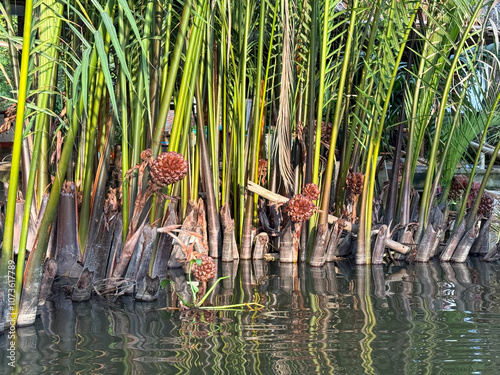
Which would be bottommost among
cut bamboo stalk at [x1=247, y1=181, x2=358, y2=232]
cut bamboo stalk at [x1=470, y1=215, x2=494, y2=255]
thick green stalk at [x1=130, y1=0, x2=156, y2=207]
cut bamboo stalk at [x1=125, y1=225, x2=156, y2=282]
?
cut bamboo stalk at [x1=125, y1=225, x2=156, y2=282]

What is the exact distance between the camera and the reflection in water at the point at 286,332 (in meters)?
1.54

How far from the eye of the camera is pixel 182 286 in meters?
2.69

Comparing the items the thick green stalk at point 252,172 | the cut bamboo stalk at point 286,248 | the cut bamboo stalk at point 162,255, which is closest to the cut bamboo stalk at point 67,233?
the cut bamboo stalk at point 162,255

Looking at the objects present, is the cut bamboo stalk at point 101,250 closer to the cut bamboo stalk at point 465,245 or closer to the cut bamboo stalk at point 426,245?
the cut bamboo stalk at point 426,245

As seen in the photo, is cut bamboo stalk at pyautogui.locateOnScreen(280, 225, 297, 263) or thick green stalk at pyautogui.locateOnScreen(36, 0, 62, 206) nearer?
thick green stalk at pyautogui.locateOnScreen(36, 0, 62, 206)

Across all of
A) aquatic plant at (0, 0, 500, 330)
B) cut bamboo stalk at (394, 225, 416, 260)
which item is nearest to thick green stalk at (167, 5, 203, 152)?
aquatic plant at (0, 0, 500, 330)

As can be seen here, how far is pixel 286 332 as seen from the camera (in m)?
1.88

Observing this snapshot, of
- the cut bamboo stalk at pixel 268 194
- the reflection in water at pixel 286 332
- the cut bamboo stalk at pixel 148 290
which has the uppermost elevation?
the cut bamboo stalk at pixel 268 194

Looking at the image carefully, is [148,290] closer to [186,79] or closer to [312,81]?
[186,79]

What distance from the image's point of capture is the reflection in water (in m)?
1.54

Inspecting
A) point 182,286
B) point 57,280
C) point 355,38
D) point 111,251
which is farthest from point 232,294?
point 355,38

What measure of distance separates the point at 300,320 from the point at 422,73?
1745 mm

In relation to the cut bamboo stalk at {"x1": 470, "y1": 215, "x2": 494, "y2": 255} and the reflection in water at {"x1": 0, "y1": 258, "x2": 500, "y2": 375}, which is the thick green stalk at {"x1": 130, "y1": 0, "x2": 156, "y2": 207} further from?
the cut bamboo stalk at {"x1": 470, "y1": 215, "x2": 494, "y2": 255}

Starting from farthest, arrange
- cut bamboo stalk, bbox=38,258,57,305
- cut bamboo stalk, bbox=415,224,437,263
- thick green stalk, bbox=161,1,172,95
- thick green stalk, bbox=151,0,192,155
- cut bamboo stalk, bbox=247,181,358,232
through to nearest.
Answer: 1. cut bamboo stalk, bbox=415,224,437,263
2. cut bamboo stalk, bbox=247,181,358,232
3. thick green stalk, bbox=161,1,172,95
4. thick green stalk, bbox=151,0,192,155
5. cut bamboo stalk, bbox=38,258,57,305
